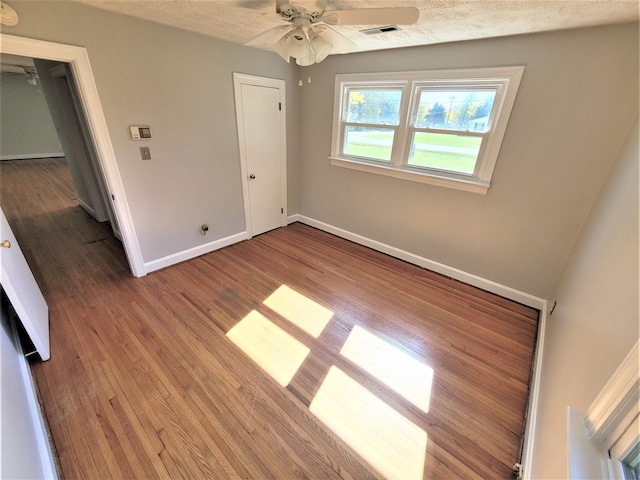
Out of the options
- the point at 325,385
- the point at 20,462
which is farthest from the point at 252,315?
the point at 20,462

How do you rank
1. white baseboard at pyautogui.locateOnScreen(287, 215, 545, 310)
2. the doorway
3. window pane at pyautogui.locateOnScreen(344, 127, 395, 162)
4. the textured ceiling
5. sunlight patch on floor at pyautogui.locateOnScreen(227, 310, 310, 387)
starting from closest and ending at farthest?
the textured ceiling < sunlight patch on floor at pyautogui.locateOnScreen(227, 310, 310, 387) < white baseboard at pyautogui.locateOnScreen(287, 215, 545, 310) < window pane at pyautogui.locateOnScreen(344, 127, 395, 162) < the doorway

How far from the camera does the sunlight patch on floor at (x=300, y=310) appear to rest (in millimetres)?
2266

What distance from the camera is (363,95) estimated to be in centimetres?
315

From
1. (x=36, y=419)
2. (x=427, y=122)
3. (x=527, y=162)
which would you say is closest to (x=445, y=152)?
(x=427, y=122)

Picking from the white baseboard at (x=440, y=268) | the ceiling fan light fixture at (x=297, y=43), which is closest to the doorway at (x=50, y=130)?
the ceiling fan light fixture at (x=297, y=43)

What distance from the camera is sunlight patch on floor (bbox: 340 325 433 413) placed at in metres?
1.75

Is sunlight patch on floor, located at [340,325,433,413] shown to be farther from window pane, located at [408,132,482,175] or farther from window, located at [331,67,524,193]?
window pane, located at [408,132,482,175]

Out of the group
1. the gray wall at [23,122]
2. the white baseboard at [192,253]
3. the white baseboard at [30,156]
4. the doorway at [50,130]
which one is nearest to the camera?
the white baseboard at [192,253]

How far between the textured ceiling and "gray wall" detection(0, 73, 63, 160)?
8.96m

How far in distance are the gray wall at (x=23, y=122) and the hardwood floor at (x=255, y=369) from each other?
7633mm

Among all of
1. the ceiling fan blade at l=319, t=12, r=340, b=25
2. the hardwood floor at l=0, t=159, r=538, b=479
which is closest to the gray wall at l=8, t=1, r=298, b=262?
the hardwood floor at l=0, t=159, r=538, b=479

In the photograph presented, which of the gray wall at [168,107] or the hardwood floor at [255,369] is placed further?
the gray wall at [168,107]

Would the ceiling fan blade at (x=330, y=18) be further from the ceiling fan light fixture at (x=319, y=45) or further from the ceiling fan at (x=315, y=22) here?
the ceiling fan light fixture at (x=319, y=45)

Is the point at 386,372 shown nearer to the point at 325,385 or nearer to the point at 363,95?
the point at 325,385
